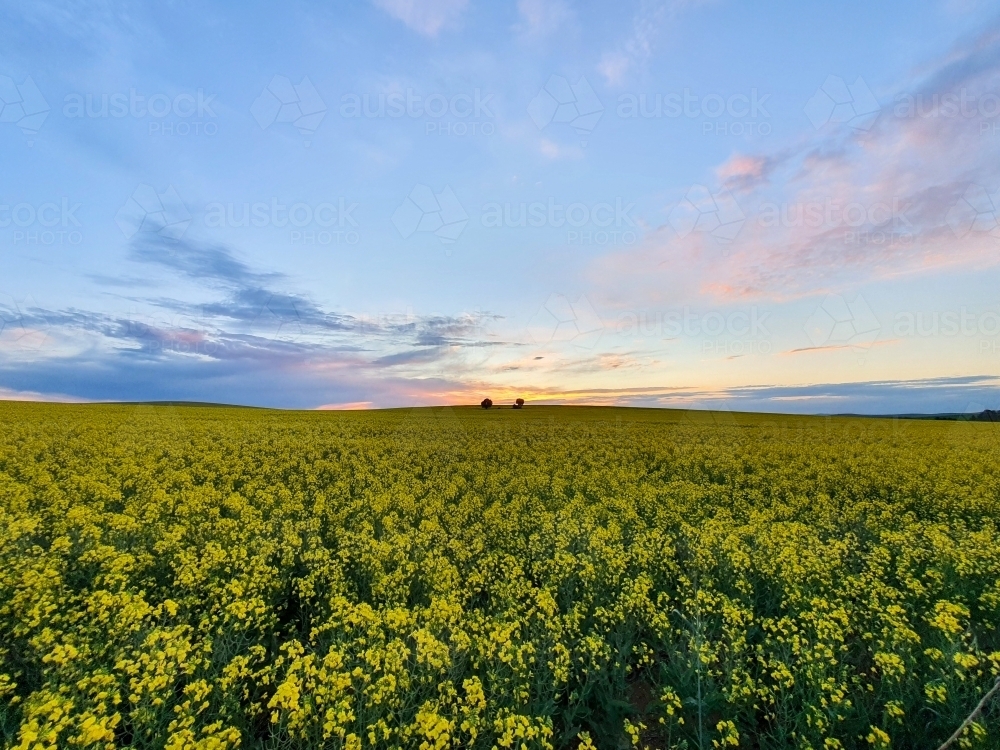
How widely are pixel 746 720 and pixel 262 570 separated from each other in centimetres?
820

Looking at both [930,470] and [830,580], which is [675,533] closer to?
[830,580]

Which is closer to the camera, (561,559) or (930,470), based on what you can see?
(561,559)

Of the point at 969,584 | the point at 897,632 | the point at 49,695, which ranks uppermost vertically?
the point at 49,695

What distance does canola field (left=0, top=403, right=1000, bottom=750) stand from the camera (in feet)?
17.3

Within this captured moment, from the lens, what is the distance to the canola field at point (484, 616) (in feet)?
17.3

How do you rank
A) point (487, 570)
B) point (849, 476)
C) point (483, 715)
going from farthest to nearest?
point (849, 476) < point (487, 570) < point (483, 715)

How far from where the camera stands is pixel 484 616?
766cm

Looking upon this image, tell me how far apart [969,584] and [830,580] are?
3112 millimetres

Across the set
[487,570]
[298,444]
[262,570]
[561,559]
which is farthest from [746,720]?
[298,444]

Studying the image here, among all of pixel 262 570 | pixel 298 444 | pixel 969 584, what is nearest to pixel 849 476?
pixel 969 584

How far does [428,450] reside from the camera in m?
26.8

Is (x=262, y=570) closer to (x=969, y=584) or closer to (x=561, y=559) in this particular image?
(x=561, y=559)

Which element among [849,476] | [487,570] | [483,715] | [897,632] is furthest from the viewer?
[849,476]

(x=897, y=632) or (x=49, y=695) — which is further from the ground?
(x=49, y=695)
